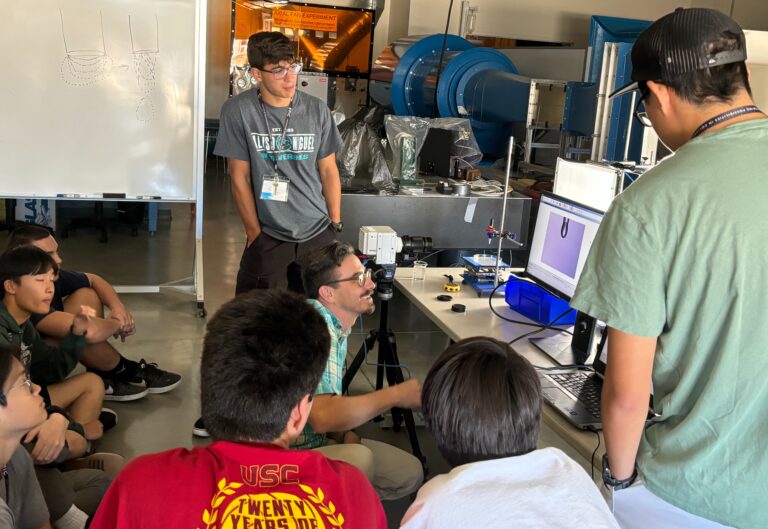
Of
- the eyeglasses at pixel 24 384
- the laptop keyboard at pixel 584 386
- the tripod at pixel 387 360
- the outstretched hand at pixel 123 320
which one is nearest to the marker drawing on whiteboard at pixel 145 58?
the outstretched hand at pixel 123 320

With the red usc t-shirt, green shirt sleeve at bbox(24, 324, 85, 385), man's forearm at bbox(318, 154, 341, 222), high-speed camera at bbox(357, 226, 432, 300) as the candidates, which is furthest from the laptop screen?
green shirt sleeve at bbox(24, 324, 85, 385)

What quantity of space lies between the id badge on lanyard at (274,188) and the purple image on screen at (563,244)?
3.94 ft

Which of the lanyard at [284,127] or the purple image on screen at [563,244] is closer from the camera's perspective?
the purple image on screen at [563,244]

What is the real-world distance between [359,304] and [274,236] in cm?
107

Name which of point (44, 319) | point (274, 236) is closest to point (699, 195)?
point (274, 236)

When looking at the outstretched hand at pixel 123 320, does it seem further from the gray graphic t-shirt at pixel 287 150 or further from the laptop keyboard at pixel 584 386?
the laptop keyboard at pixel 584 386

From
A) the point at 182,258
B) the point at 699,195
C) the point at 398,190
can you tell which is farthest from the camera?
the point at 182,258

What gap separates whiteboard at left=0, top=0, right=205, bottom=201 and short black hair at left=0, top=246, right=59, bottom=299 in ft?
5.46

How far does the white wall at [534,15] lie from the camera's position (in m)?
7.34

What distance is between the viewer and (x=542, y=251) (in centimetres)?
255

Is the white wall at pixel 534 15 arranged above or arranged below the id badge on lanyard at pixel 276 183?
above

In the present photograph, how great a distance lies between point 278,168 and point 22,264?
1070 mm

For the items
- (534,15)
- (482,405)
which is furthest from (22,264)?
(534,15)

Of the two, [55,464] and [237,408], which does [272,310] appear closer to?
[237,408]
